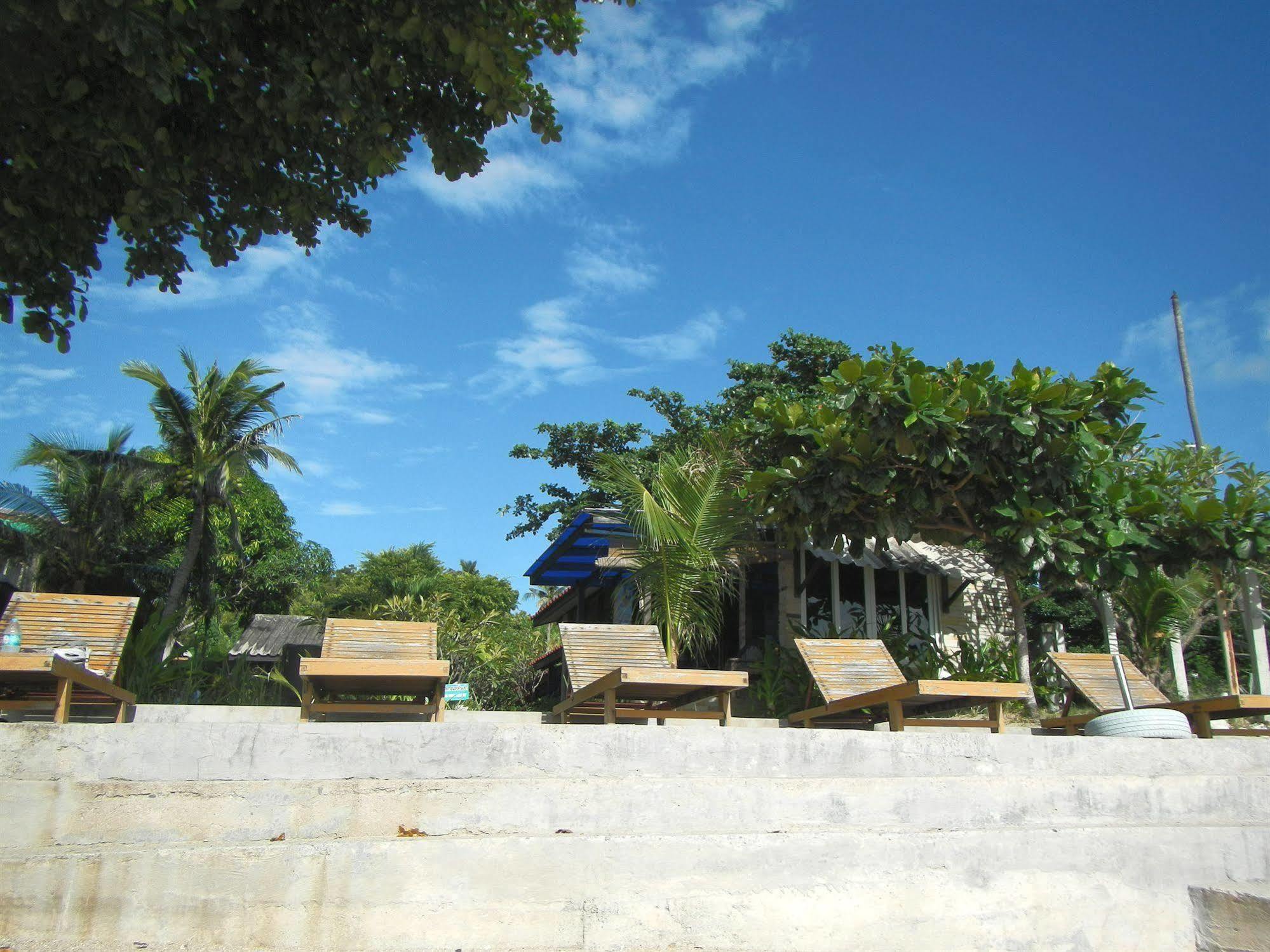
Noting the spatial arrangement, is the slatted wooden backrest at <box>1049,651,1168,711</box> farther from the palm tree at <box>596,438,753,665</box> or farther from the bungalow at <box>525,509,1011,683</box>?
the palm tree at <box>596,438,753,665</box>

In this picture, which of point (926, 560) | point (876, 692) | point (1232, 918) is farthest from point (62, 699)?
point (926, 560)

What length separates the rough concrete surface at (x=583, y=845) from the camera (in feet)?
9.68

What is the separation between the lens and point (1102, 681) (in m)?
8.24

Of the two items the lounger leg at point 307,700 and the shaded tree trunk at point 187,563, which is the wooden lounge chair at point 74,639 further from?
the shaded tree trunk at point 187,563

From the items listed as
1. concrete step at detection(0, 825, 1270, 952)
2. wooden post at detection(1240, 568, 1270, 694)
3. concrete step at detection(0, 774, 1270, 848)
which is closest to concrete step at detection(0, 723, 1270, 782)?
concrete step at detection(0, 774, 1270, 848)

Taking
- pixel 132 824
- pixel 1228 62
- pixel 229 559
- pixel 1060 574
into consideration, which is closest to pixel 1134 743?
pixel 1060 574

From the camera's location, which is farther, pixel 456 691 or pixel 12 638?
pixel 456 691

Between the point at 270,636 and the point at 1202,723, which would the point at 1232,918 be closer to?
the point at 1202,723

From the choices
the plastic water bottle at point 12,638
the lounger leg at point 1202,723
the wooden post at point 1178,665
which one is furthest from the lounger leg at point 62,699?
the wooden post at point 1178,665

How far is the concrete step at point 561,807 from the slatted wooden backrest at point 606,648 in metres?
2.83

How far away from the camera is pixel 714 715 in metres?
6.98

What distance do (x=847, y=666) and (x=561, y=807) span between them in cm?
393

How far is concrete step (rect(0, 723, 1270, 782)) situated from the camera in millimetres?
3377

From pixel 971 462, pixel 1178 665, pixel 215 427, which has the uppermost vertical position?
pixel 215 427
